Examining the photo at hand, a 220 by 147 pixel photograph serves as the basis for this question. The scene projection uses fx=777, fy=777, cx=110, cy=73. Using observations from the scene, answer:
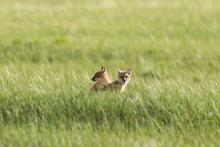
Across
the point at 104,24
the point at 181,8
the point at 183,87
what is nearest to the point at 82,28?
the point at 104,24

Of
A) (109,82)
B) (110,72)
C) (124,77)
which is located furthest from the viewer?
(110,72)

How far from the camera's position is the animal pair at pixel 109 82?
10.4 metres

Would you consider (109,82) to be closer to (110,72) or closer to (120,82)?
(120,82)

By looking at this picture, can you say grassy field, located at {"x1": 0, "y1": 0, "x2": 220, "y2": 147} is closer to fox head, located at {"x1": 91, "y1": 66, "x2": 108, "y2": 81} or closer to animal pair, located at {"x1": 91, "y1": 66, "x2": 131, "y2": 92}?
animal pair, located at {"x1": 91, "y1": 66, "x2": 131, "y2": 92}

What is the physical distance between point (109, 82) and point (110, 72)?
6.01m

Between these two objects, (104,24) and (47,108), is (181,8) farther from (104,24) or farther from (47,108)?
(47,108)

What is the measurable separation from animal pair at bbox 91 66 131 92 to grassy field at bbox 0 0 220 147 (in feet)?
0.46

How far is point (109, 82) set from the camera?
1076 cm

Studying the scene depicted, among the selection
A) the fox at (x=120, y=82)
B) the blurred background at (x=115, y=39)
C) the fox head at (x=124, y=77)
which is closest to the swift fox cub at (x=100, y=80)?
the fox at (x=120, y=82)

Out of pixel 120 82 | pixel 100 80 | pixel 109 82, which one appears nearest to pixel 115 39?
pixel 109 82

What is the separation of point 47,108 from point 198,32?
12.6 meters

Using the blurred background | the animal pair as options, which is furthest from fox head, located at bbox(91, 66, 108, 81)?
the blurred background

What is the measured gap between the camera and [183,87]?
35.7 feet

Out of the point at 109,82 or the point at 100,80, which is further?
the point at 109,82
